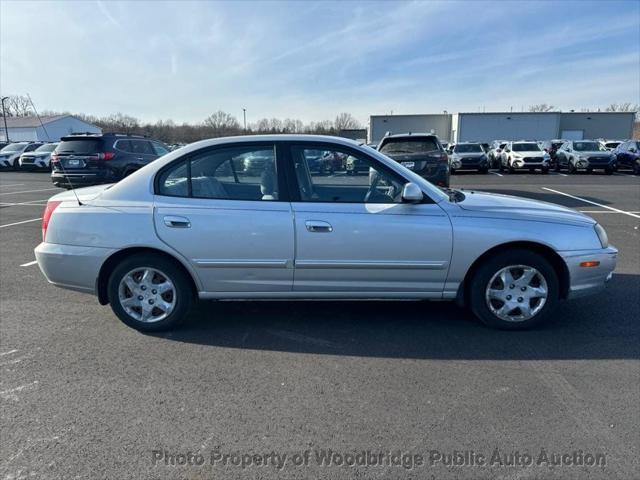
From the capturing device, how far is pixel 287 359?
10.8 ft

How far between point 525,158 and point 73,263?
74.8ft

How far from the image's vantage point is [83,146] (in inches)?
436

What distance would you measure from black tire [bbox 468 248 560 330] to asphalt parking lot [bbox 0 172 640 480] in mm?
112

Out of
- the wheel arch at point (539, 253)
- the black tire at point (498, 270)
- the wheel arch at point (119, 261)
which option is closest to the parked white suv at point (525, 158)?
the wheel arch at point (539, 253)

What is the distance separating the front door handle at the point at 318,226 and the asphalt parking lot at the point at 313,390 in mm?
933

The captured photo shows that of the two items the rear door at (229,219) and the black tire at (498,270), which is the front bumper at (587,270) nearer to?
the black tire at (498,270)

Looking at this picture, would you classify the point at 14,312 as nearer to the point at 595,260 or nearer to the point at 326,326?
the point at 326,326

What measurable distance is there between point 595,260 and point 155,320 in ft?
12.7

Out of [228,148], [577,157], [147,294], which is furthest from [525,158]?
[147,294]

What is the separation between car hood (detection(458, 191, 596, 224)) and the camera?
361cm

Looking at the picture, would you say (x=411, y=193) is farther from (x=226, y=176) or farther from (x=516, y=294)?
(x=226, y=176)

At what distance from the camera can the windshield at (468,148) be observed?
23.9m

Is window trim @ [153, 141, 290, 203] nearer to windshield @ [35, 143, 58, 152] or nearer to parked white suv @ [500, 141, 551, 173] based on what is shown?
parked white suv @ [500, 141, 551, 173]

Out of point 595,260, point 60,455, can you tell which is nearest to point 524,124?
point 595,260
